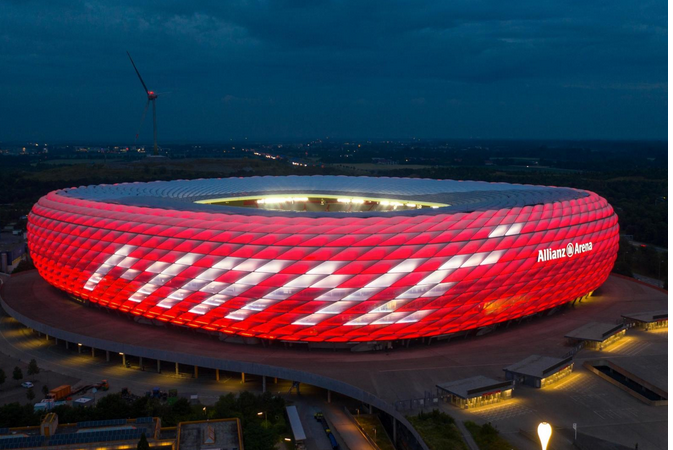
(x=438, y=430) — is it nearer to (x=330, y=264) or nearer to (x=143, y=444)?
(x=330, y=264)

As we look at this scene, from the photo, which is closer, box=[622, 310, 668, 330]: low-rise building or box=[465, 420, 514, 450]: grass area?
box=[465, 420, 514, 450]: grass area

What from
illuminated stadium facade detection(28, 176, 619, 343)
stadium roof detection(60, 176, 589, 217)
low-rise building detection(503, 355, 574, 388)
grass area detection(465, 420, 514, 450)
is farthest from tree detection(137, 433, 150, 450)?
low-rise building detection(503, 355, 574, 388)

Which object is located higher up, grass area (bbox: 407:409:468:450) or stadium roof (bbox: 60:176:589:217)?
stadium roof (bbox: 60:176:589:217)

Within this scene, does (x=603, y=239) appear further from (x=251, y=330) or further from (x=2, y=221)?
(x=2, y=221)

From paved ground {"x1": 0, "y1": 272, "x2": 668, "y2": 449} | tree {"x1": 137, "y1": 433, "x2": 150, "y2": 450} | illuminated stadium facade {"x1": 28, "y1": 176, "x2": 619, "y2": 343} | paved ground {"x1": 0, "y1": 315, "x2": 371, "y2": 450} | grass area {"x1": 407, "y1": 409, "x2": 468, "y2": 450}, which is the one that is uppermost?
illuminated stadium facade {"x1": 28, "y1": 176, "x2": 619, "y2": 343}

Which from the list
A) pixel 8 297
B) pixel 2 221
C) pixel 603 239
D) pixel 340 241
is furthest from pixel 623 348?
pixel 2 221

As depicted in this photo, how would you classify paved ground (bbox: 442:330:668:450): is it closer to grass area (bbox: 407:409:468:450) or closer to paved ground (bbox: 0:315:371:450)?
grass area (bbox: 407:409:468:450)

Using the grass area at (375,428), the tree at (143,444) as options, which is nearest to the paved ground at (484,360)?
the grass area at (375,428)
